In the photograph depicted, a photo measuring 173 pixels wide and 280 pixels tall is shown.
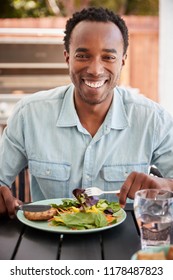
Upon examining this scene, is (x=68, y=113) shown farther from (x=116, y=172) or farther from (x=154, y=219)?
(x=154, y=219)

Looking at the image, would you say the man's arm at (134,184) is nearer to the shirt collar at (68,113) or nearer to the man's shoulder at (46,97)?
the shirt collar at (68,113)

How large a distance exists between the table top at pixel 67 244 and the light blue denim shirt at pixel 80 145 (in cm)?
42

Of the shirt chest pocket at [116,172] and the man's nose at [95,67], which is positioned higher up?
the man's nose at [95,67]

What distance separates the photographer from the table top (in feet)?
3.45

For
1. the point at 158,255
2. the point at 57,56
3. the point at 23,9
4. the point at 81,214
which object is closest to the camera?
the point at 158,255

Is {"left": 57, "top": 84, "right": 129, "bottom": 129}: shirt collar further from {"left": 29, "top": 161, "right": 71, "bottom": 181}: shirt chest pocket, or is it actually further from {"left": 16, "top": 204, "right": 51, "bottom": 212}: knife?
{"left": 16, "top": 204, "right": 51, "bottom": 212}: knife

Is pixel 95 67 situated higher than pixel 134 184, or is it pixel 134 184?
pixel 95 67

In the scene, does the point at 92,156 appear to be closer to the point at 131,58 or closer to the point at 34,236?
the point at 34,236

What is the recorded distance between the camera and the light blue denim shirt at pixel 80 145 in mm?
1655

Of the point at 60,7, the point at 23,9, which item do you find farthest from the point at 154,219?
the point at 60,7

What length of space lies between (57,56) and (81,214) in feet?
15.8

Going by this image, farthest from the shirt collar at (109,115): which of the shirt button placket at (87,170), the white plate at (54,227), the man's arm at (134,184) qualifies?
the white plate at (54,227)

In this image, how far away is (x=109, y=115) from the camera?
1697mm

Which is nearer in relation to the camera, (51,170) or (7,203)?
(7,203)
